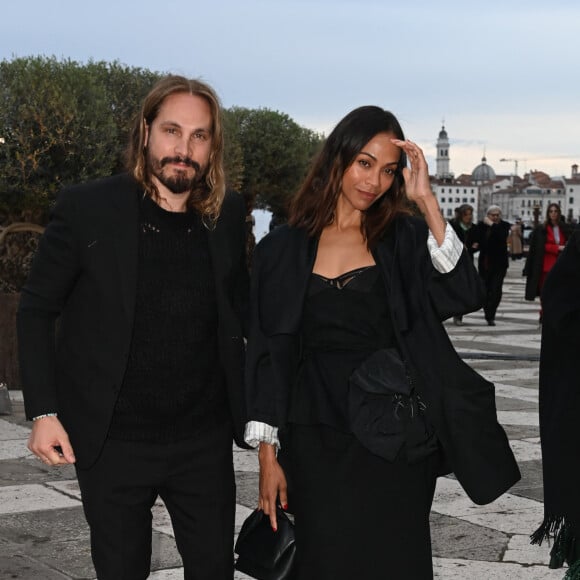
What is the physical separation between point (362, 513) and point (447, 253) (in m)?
0.72

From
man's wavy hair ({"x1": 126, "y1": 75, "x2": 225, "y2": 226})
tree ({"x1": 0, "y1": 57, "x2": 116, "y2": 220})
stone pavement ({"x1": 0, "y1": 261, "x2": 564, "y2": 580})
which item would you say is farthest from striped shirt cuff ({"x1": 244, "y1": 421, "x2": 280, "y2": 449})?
tree ({"x1": 0, "y1": 57, "x2": 116, "y2": 220})

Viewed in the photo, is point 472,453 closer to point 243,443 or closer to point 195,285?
point 243,443

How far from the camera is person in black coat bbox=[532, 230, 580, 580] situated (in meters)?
3.93

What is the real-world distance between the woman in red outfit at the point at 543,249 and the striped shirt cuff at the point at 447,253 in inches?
446

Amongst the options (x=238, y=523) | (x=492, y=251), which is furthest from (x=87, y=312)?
(x=492, y=251)

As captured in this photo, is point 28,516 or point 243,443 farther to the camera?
point 28,516

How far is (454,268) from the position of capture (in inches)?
122

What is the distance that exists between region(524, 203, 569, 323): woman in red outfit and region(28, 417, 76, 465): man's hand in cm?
1173

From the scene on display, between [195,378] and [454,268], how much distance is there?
2.43ft

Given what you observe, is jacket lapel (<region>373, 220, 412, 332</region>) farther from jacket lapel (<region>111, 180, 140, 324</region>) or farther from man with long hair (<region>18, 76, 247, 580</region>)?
jacket lapel (<region>111, 180, 140, 324</region>)

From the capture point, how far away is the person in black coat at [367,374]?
306 centimetres

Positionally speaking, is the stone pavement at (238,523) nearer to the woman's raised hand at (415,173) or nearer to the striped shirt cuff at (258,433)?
the striped shirt cuff at (258,433)

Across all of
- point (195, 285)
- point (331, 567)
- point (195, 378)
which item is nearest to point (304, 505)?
point (331, 567)

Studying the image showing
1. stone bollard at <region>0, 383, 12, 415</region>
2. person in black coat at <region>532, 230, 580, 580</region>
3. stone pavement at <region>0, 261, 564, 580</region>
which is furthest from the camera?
stone bollard at <region>0, 383, 12, 415</region>
